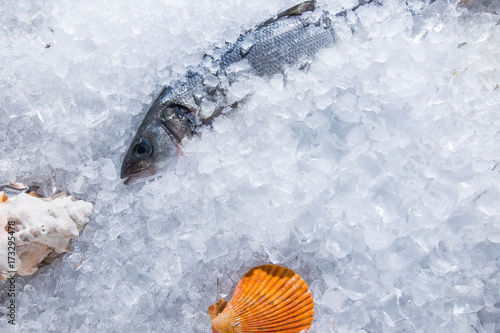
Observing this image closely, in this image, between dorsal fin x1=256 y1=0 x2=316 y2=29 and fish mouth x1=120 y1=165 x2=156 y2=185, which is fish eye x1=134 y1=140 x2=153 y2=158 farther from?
dorsal fin x1=256 y1=0 x2=316 y2=29

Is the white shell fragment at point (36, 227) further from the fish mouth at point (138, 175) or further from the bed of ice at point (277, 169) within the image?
the fish mouth at point (138, 175)

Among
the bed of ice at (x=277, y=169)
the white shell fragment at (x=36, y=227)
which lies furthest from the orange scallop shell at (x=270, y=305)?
the white shell fragment at (x=36, y=227)

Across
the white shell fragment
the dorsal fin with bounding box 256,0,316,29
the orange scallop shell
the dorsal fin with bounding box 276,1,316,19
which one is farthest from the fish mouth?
the dorsal fin with bounding box 276,1,316,19

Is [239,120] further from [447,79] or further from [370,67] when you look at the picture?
[447,79]

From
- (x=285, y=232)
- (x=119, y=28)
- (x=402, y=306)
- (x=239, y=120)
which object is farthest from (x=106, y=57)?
(x=402, y=306)

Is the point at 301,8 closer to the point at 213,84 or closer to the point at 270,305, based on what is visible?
the point at 213,84

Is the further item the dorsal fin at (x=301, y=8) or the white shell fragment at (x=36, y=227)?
the dorsal fin at (x=301, y=8)

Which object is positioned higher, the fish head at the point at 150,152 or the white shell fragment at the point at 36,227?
the fish head at the point at 150,152
